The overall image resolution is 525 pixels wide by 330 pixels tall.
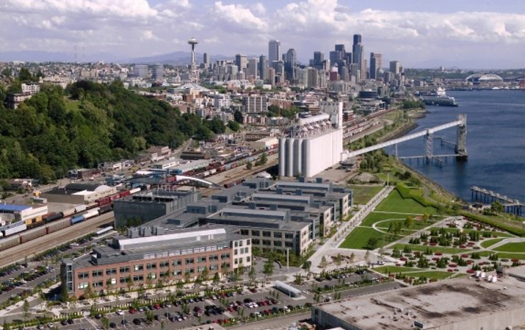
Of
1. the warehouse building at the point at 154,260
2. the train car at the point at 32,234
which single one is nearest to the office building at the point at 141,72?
the train car at the point at 32,234

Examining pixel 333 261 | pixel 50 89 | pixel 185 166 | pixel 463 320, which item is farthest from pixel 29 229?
pixel 50 89

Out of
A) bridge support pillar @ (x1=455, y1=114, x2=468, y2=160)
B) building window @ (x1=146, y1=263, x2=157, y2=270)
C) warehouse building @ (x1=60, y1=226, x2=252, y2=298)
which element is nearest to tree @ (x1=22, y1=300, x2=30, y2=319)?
warehouse building @ (x1=60, y1=226, x2=252, y2=298)

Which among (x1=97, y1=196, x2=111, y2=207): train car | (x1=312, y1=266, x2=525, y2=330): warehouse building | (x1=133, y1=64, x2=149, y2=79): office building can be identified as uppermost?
(x1=133, y1=64, x2=149, y2=79): office building

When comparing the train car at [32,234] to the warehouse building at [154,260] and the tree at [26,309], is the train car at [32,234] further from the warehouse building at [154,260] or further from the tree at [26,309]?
the tree at [26,309]

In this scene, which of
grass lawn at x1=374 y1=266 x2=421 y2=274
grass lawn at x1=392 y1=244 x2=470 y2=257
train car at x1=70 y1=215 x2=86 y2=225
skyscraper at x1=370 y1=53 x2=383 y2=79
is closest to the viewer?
grass lawn at x1=374 y1=266 x2=421 y2=274

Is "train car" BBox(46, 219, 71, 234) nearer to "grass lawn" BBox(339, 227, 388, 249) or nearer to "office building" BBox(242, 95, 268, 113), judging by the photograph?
"grass lawn" BBox(339, 227, 388, 249)

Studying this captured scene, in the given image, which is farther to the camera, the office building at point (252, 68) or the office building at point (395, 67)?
the office building at point (395, 67)
